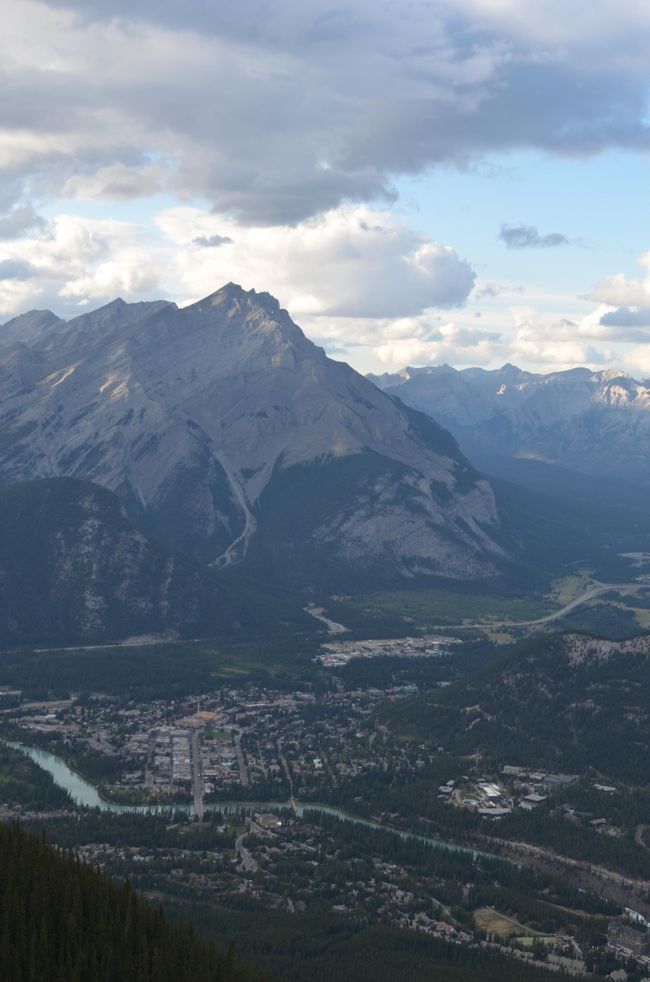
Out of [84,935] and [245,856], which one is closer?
[84,935]

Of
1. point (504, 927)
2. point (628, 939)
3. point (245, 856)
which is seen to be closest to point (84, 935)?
point (504, 927)

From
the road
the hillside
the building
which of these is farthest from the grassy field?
the hillside

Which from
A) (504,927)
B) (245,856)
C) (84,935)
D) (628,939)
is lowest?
(628,939)

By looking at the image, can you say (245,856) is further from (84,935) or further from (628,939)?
(84,935)

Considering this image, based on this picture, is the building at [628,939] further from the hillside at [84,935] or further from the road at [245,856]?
the hillside at [84,935]

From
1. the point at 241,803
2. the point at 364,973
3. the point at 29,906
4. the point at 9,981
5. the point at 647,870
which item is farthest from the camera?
the point at 241,803

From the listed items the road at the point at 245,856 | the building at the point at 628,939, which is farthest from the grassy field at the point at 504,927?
the road at the point at 245,856

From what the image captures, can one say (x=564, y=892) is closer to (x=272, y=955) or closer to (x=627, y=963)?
(x=627, y=963)

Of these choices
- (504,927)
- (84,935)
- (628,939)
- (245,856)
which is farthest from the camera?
(245,856)

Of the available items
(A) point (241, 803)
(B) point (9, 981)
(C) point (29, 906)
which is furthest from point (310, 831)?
(B) point (9, 981)
